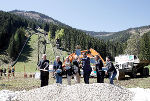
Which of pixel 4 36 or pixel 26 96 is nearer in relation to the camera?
pixel 26 96

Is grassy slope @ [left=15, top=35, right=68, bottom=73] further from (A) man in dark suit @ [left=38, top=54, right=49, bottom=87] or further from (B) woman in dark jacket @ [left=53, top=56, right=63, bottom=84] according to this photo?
(B) woman in dark jacket @ [left=53, top=56, right=63, bottom=84]

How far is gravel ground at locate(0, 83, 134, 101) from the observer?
7820 mm

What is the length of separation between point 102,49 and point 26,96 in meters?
93.3

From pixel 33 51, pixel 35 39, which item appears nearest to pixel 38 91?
pixel 33 51

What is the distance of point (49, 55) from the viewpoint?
8319 centimetres

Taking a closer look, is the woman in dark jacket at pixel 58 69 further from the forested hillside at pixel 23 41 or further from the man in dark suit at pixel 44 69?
the forested hillside at pixel 23 41

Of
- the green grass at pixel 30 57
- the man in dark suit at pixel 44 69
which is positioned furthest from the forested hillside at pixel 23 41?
the man in dark suit at pixel 44 69

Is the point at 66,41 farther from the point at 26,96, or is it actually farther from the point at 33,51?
the point at 26,96

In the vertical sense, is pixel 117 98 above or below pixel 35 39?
below

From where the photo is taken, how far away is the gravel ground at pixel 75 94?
782 centimetres

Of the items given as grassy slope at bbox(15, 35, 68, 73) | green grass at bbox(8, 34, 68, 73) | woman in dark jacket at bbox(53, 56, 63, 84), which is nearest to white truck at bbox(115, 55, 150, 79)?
woman in dark jacket at bbox(53, 56, 63, 84)

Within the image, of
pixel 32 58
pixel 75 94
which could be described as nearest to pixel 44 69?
pixel 75 94

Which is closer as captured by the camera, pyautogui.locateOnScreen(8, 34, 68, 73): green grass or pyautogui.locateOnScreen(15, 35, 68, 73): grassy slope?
pyautogui.locateOnScreen(15, 35, 68, 73): grassy slope

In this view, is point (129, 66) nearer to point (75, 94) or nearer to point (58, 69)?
point (58, 69)
